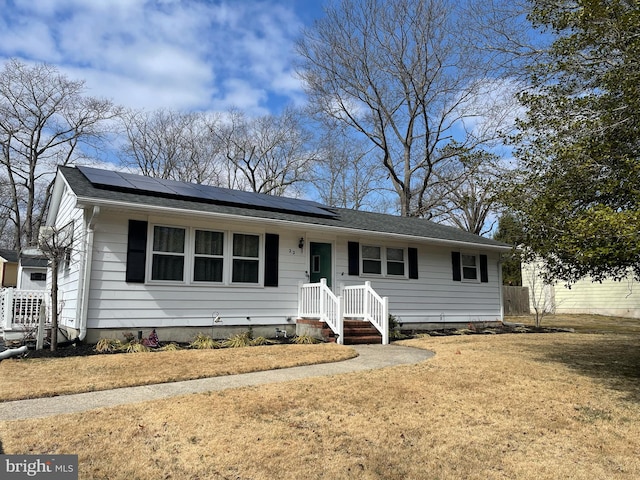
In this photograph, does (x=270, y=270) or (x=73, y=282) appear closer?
(x=73, y=282)

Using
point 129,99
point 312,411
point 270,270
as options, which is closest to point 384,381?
point 312,411

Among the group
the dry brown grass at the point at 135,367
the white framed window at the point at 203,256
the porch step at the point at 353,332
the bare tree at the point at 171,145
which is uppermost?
the bare tree at the point at 171,145

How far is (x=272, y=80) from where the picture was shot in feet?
69.1

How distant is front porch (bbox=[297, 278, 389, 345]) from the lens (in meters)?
10.0

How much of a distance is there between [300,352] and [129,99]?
25.3 meters

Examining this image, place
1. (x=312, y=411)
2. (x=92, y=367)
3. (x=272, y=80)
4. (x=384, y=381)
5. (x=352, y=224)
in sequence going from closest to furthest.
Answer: (x=312, y=411)
(x=384, y=381)
(x=92, y=367)
(x=352, y=224)
(x=272, y=80)

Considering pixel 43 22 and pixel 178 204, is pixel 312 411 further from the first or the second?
pixel 43 22

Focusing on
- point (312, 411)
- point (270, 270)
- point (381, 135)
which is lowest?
point (312, 411)

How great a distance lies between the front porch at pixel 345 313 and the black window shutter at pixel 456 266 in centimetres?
466

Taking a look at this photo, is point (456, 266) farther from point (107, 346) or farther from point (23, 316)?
point (23, 316)

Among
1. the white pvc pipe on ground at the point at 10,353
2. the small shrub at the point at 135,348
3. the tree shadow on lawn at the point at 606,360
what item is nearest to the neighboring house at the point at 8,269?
the white pvc pipe on ground at the point at 10,353

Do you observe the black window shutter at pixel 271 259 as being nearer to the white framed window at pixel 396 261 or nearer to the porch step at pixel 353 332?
the porch step at pixel 353 332

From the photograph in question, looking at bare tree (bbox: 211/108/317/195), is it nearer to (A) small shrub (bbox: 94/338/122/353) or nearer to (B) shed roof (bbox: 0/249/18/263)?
(B) shed roof (bbox: 0/249/18/263)

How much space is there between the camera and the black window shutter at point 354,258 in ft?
40.3
